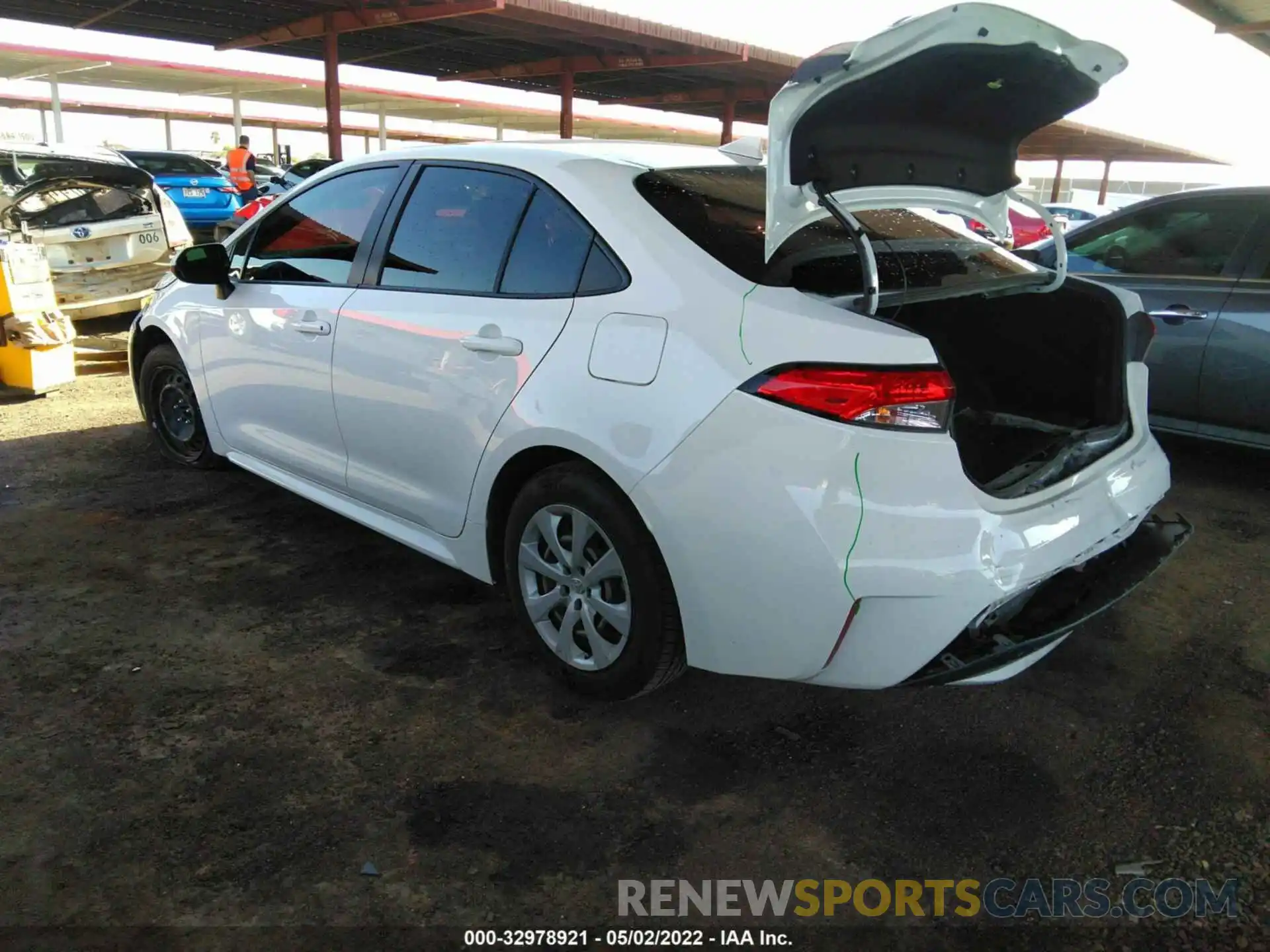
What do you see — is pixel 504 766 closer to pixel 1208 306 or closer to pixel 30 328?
pixel 1208 306

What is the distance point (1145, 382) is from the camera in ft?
10.1

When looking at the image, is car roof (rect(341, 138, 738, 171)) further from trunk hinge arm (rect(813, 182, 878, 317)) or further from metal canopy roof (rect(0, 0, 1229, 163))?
metal canopy roof (rect(0, 0, 1229, 163))

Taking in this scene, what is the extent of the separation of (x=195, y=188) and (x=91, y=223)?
8.82 meters

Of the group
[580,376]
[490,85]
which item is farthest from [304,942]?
[490,85]

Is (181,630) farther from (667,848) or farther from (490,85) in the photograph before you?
(490,85)

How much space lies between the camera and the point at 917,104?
8.03 feet

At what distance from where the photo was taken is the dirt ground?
2129mm

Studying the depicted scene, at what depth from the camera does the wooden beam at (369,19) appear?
38.9 ft

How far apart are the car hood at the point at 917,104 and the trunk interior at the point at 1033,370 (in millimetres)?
408

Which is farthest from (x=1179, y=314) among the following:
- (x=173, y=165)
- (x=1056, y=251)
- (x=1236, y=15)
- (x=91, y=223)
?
(x=173, y=165)

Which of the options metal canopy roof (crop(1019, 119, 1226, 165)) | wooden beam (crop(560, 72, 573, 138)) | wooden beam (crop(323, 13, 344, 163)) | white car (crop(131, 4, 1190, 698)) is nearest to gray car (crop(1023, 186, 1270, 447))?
white car (crop(131, 4, 1190, 698))

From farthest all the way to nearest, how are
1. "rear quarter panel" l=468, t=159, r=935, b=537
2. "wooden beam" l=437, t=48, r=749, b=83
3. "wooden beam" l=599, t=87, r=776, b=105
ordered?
"wooden beam" l=599, t=87, r=776, b=105, "wooden beam" l=437, t=48, r=749, b=83, "rear quarter panel" l=468, t=159, r=935, b=537

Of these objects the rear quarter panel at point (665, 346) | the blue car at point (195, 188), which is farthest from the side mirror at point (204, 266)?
the blue car at point (195, 188)

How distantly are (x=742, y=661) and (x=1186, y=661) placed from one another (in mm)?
1731
